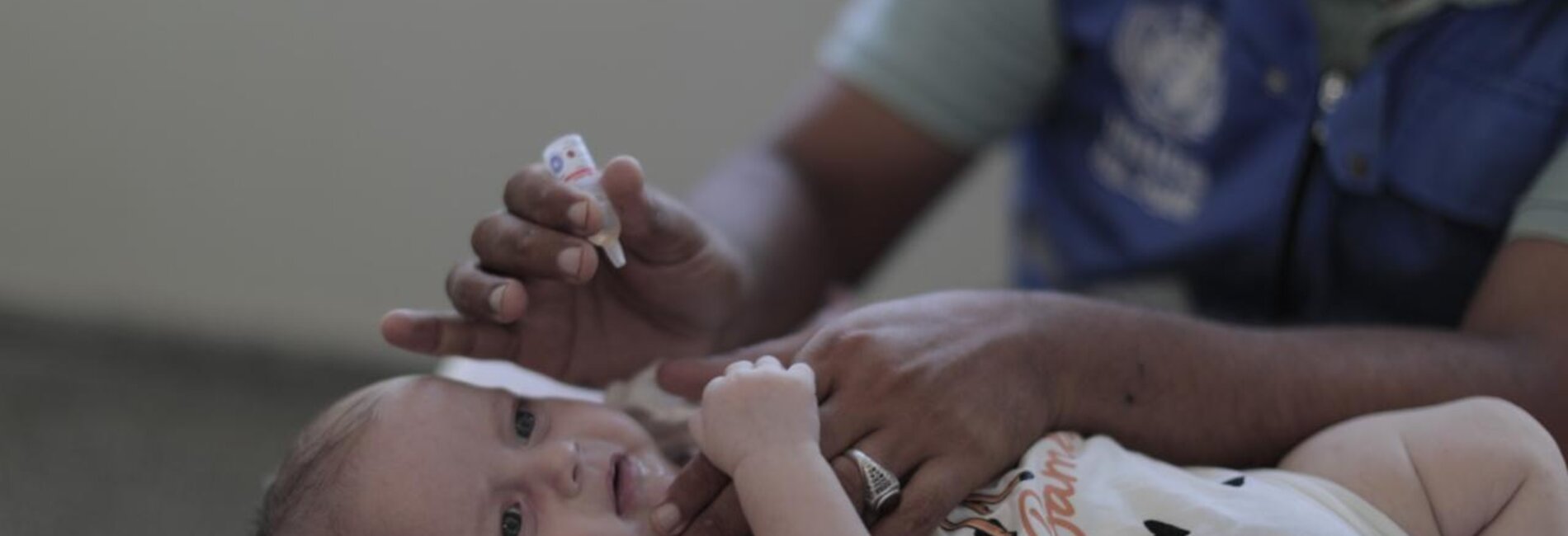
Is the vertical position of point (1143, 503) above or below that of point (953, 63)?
below

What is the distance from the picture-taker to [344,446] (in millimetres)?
954

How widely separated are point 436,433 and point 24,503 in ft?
4.32

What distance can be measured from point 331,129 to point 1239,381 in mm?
1562

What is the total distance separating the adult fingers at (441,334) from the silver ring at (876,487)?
31 cm

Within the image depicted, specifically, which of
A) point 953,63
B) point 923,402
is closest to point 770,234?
point 953,63

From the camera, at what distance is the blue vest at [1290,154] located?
1116 millimetres

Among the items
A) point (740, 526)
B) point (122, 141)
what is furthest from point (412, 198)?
point (740, 526)

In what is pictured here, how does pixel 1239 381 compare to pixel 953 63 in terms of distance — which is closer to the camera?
pixel 1239 381

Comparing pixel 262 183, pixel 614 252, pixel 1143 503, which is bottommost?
pixel 262 183

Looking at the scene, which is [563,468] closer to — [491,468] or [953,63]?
[491,468]

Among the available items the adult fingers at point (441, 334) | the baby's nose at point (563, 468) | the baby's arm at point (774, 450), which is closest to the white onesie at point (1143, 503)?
the baby's arm at point (774, 450)

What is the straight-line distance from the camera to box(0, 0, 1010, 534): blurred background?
2.14 meters

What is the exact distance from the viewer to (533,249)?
0.98 m

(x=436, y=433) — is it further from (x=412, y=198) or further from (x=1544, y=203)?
(x=412, y=198)
